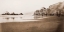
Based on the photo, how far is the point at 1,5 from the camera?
46.5 inches

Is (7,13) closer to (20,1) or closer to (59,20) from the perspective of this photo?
(20,1)

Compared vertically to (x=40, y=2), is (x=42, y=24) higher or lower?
lower

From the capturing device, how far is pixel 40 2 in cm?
115

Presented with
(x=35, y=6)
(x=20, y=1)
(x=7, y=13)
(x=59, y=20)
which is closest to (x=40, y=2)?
(x=35, y=6)

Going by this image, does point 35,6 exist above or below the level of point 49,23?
above

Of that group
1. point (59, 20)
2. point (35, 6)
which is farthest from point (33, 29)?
point (35, 6)

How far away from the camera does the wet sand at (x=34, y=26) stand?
585 mm

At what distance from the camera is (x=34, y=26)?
61cm

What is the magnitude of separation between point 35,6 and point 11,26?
1.98ft

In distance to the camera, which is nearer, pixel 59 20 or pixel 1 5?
pixel 59 20

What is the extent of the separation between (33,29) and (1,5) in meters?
0.68

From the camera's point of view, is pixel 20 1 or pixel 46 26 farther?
pixel 20 1

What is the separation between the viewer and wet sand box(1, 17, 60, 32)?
1.92 feet

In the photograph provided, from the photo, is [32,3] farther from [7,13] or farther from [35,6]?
[7,13]
